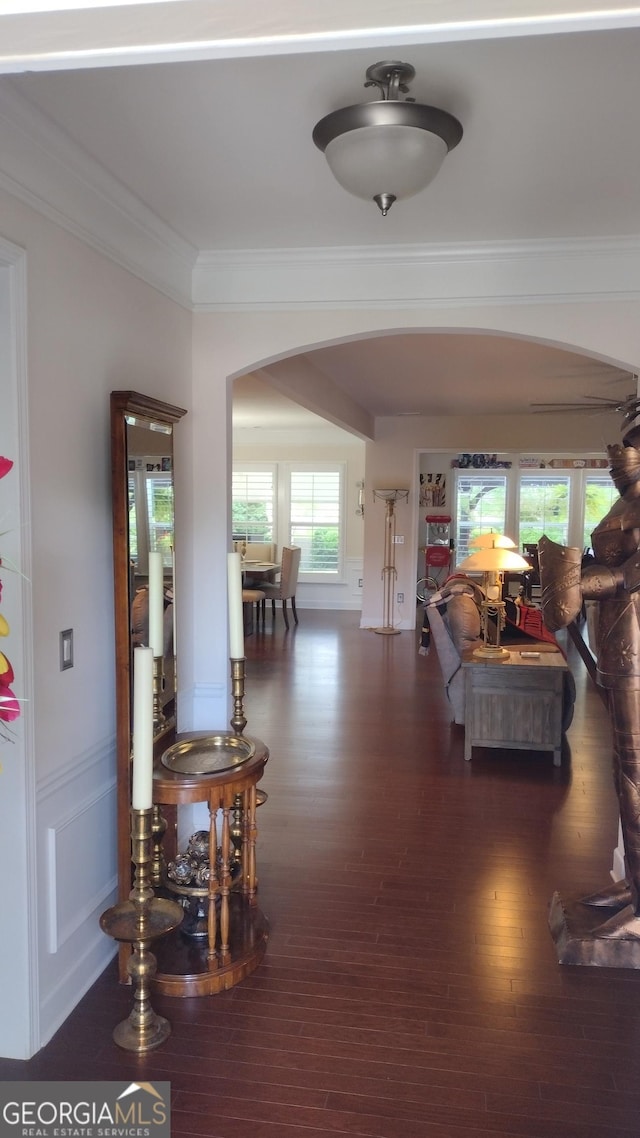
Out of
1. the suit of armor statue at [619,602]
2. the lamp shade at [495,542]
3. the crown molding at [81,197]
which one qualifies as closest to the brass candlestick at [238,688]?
the suit of armor statue at [619,602]

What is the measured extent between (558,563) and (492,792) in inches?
92.4

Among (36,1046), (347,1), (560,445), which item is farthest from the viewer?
(560,445)

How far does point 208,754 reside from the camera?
269cm

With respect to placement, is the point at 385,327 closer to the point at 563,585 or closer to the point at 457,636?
the point at 563,585

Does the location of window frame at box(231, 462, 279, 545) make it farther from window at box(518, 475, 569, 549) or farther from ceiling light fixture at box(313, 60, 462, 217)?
Answer: ceiling light fixture at box(313, 60, 462, 217)

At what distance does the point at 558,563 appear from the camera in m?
2.42

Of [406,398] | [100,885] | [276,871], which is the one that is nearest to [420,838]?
[276,871]

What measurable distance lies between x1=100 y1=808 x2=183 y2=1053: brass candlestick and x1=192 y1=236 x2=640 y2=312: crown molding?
2.18 metres

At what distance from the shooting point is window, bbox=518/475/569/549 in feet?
38.3

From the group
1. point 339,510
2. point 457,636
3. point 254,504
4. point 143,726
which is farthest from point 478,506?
point 143,726

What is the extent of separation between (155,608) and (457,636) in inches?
123

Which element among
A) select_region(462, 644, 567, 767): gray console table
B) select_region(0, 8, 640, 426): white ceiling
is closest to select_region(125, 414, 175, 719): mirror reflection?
select_region(0, 8, 640, 426): white ceiling

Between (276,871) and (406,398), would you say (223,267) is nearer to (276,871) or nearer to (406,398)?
(276,871)

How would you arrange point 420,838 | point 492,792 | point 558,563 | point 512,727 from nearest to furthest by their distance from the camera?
point 558,563 < point 420,838 < point 492,792 < point 512,727
